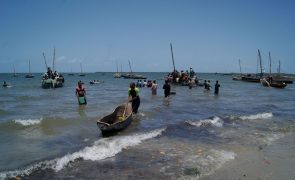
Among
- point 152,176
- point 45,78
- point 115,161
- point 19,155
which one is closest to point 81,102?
point 19,155

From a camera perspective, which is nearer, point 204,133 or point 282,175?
point 282,175

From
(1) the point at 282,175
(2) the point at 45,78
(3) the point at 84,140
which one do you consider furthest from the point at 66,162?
(2) the point at 45,78

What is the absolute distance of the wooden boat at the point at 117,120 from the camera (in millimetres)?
12758

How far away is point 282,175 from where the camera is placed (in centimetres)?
813

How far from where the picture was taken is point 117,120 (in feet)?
47.5

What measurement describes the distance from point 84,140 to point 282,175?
6.84 meters

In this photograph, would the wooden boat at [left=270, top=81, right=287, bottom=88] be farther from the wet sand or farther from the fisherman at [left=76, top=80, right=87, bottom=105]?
the wet sand

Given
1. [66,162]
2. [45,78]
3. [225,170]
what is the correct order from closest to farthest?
[225,170] < [66,162] < [45,78]

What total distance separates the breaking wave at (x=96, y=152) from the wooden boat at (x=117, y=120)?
2.00 feet

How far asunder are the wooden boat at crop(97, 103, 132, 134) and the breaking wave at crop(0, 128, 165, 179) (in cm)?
61

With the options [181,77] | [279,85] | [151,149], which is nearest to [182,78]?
[181,77]

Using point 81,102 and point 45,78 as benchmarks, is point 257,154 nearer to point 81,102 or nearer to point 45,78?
point 81,102

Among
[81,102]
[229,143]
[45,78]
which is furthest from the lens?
[45,78]

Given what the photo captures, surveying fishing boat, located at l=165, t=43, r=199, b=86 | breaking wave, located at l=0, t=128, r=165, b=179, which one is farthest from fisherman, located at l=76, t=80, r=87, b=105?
fishing boat, located at l=165, t=43, r=199, b=86
